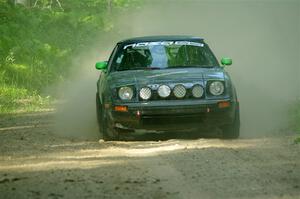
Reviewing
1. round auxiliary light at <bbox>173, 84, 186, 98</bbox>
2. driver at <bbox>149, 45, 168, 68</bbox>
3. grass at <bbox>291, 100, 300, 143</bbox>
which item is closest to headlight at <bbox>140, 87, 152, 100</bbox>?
round auxiliary light at <bbox>173, 84, 186, 98</bbox>

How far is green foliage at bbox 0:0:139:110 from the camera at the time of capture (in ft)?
54.7

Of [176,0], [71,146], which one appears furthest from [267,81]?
[176,0]

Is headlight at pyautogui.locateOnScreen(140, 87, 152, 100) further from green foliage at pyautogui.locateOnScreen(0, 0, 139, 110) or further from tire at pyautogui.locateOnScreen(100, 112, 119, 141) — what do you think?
green foliage at pyautogui.locateOnScreen(0, 0, 139, 110)

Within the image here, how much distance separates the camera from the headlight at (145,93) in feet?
28.8

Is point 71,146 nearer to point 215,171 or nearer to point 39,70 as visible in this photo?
point 215,171

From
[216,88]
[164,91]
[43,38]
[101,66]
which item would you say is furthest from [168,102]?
[43,38]

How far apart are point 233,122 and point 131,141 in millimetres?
1493

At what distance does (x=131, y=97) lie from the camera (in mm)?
8805

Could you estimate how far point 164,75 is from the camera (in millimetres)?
9117

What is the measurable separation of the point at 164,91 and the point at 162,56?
1.26m

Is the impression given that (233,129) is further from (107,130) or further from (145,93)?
(107,130)

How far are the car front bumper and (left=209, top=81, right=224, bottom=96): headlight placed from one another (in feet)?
0.44

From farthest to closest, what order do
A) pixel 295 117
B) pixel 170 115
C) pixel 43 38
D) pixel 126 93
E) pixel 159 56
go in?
1. pixel 43 38
2. pixel 295 117
3. pixel 159 56
4. pixel 126 93
5. pixel 170 115

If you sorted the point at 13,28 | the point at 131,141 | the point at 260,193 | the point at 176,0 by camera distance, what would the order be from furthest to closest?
the point at 176,0
the point at 13,28
the point at 131,141
the point at 260,193
